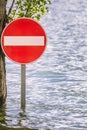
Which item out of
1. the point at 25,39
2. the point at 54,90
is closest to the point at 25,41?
the point at 25,39

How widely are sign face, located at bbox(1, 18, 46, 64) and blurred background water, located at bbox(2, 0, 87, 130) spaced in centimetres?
163

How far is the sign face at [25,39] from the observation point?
11.9 m

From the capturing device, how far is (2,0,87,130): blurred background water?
12906 millimetres

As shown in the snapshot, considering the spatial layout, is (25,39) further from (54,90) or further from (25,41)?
(54,90)

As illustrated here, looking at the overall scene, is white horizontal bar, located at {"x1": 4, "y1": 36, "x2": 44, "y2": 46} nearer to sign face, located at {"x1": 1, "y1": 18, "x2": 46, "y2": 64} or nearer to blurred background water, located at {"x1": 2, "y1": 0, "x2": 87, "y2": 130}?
sign face, located at {"x1": 1, "y1": 18, "x2": 46, "y2": 64}

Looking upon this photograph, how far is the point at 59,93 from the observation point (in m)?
17.3

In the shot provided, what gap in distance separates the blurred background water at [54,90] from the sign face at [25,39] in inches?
64.0

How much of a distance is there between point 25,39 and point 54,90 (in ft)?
20.3

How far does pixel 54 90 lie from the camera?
17.9m

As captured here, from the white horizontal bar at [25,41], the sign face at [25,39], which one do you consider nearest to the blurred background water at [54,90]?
the sign face at [25,39]

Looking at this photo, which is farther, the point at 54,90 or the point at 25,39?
the point at 54,90

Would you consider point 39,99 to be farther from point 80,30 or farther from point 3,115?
point 80,30

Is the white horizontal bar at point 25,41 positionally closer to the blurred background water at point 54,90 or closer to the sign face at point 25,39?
the sign face at point 25,39

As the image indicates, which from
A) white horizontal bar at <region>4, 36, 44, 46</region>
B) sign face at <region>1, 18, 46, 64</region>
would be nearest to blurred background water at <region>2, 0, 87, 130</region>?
sign face at <region>1, 18, 46, 64</region>
